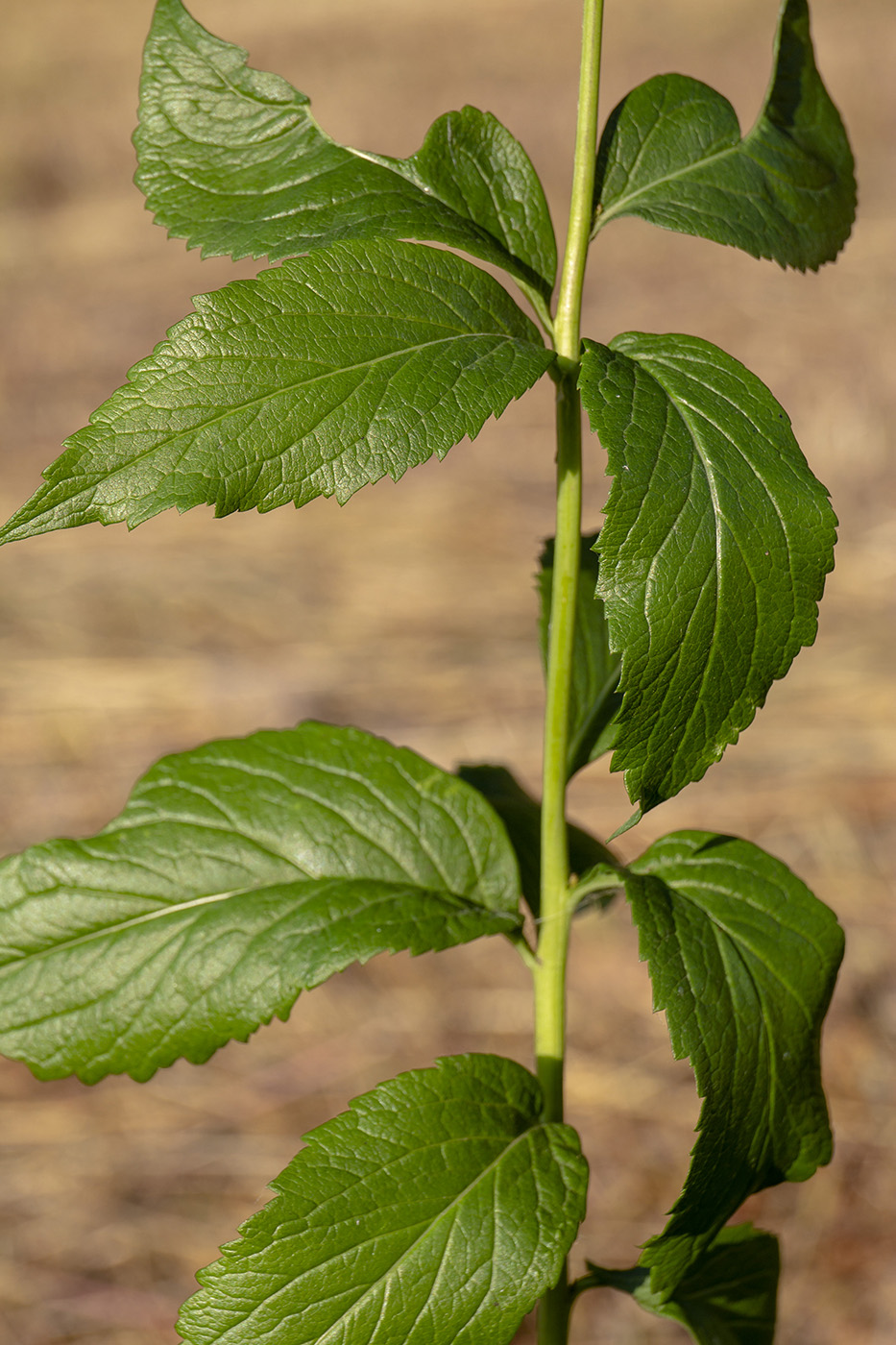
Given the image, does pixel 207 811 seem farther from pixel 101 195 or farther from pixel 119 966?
pixel 101 195

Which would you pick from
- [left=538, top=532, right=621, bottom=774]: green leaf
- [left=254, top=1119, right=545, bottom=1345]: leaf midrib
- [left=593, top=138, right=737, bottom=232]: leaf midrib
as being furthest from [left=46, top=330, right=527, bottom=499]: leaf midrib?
[left=254, top=1119, right=545, bottom=1345]: leaf midrib

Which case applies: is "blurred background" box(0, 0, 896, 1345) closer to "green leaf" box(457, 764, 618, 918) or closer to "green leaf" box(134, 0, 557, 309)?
"green leaf" box(457, 764, 618, 918)

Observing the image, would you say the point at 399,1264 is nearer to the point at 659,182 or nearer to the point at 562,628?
the point at 562,628

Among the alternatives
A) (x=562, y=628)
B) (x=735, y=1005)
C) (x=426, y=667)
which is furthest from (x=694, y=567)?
(x=426, y=667)

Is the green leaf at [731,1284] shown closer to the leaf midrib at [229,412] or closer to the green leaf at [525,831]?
the green leaf at [525,831]

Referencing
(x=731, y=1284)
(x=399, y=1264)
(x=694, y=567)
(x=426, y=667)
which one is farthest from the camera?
(x=426, y=667)

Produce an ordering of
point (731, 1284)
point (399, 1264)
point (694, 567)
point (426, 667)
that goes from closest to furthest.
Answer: point (694, 567) < point (399, 1264) < point (731, 1284) < point (426, 667)
